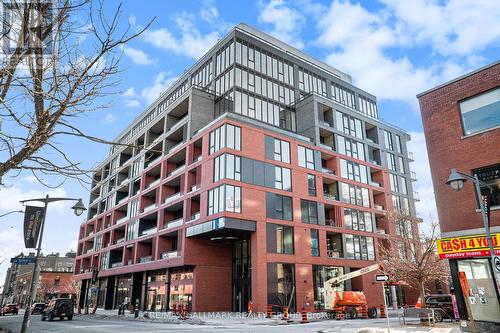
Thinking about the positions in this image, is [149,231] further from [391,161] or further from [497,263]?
[497,263]

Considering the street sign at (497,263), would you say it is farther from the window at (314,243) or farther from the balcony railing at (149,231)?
the balcony railing at (149,231)

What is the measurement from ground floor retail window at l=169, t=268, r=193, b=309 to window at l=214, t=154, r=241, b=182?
10850 millimetres

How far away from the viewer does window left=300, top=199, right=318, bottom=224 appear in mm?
40406

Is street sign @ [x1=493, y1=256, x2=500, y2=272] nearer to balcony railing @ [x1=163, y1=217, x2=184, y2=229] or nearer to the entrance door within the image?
the entrance door

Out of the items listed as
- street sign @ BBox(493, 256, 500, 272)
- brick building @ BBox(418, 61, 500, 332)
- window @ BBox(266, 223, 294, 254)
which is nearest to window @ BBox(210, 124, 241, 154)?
window @ BBox(266, 223, 294, 254)

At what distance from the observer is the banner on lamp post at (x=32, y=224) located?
40.5ft

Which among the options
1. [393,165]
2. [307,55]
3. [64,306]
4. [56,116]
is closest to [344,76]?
[307,55]

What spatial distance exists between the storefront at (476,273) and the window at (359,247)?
2665 centimetres

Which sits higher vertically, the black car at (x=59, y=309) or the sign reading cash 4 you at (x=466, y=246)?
the sign reading cash 4 you at (x=466, y=246)

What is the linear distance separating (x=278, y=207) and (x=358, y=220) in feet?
45.0

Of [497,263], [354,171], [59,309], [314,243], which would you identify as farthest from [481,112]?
[59,309]

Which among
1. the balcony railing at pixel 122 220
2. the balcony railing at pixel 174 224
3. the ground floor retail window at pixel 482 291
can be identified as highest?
the balcony railing at pixel 122 220

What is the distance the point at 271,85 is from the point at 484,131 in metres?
32.7

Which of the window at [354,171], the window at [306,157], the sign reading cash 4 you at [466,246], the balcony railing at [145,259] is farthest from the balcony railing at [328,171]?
the sign reading cash 4 you at [466,246]
